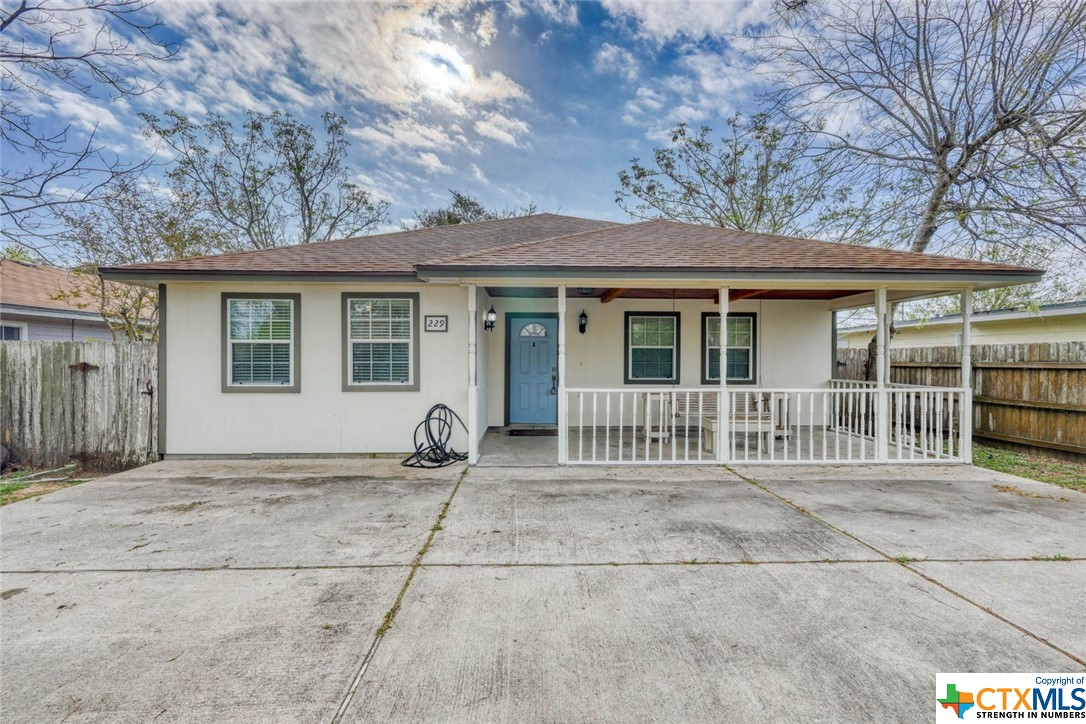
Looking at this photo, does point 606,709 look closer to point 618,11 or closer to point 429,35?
point 429,35

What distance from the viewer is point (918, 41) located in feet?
27.5

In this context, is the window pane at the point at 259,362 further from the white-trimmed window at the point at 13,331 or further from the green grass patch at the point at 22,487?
the white-trimmed window at the point at 13,331

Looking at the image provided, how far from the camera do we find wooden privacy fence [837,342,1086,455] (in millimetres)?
6152

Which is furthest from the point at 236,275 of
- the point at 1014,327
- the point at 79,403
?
the point at 1014,327

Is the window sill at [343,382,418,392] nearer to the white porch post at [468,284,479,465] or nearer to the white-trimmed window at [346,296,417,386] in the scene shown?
the white-trimmed window at [346,296,417,386]

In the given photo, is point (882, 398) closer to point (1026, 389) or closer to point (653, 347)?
point (1026, 389)

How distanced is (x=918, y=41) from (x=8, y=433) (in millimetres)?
16141

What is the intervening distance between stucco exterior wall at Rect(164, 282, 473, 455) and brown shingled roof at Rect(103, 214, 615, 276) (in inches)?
12.1

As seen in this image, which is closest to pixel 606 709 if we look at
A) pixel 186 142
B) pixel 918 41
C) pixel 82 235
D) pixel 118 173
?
pixel 118 173

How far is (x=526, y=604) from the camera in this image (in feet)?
8.52

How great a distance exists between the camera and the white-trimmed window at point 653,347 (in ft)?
27.5

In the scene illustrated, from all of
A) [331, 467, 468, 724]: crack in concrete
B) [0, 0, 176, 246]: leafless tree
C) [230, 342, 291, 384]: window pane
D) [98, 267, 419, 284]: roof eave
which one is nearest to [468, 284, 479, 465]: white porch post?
[98, 267, 419, 284]: roof eave

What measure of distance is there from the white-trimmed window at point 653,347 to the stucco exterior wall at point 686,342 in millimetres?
141

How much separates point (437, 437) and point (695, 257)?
14.1ft
